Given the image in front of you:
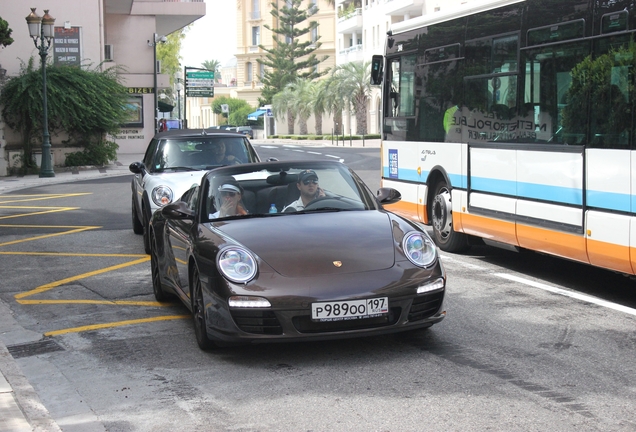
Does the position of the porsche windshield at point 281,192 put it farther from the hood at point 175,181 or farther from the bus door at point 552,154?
the hood at point 175,181

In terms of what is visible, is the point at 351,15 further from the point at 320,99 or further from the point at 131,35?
the point at 131,35

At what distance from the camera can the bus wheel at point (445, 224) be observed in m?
12.0

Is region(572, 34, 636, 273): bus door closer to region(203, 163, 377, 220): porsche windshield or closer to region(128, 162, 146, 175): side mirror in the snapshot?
region(203, 163, 377, 220): porsche windshield

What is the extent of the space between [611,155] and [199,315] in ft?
12.6

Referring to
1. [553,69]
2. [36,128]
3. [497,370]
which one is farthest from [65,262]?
[36,128]

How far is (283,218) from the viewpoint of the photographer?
24.0ft

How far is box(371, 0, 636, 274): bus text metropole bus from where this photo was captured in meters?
8.27

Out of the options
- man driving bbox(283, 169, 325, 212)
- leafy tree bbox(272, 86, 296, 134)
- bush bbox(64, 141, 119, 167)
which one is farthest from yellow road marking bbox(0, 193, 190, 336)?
leafy tree bbox(272, 86, 296, 134)

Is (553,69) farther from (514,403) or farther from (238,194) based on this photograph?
(514,403)

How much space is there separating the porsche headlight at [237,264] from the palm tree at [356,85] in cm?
6545

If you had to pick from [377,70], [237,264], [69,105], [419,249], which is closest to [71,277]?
[237,264]

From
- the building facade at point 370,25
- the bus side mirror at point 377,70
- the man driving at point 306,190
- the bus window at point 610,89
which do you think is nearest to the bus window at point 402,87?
the bus side mirror at point 377,70

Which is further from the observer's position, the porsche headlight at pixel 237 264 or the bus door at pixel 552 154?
the bus door at pixel 552 154

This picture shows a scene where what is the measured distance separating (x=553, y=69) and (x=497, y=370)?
429 centimetres
